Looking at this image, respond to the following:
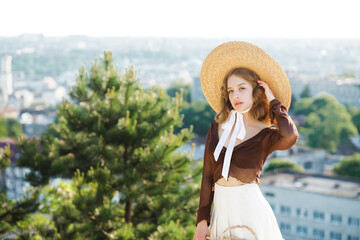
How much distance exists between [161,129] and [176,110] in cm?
21

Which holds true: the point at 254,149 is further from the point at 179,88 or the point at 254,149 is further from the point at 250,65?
the point at 179,88

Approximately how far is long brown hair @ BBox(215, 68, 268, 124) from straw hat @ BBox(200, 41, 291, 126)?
24mm

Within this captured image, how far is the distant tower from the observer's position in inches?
2662

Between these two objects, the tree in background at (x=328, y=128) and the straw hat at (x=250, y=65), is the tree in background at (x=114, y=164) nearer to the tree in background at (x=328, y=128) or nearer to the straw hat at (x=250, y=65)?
the straw hat at (x=250, y=65)

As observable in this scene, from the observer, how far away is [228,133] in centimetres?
202

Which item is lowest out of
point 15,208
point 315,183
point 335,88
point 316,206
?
point 316,206

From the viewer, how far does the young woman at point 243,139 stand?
1962mm

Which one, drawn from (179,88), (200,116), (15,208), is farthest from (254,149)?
(179,88)

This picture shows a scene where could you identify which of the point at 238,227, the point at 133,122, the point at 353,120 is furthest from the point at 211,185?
the point at 353,120

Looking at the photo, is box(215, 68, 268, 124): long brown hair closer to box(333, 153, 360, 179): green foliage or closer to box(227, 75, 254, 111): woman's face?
box(227, 75, 254, 111): woman's face

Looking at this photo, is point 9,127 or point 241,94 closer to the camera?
point 241,94

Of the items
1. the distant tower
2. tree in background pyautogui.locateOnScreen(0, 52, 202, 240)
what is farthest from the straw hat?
the distant tower

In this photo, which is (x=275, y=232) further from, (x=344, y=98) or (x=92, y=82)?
(x=344, y=98)

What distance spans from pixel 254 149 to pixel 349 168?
2840 cm
